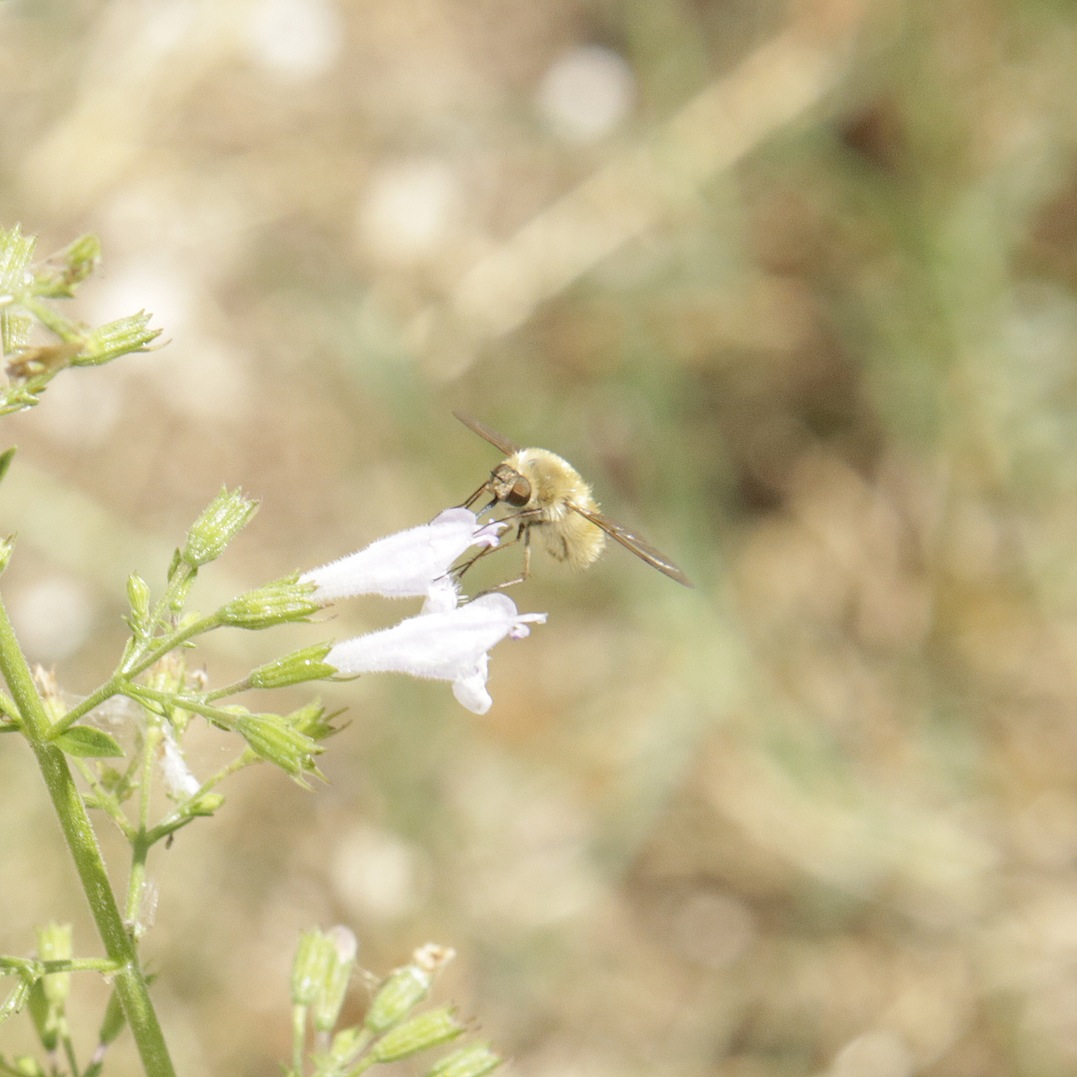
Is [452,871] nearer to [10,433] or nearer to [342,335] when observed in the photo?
[342,335]

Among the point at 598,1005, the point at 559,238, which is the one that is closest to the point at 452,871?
the point at 598,1005

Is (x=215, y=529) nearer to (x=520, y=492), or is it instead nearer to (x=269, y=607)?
(x=269, y=607)

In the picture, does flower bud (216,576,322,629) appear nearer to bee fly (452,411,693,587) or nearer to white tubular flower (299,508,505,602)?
white tubular flower (299,508,505,602)

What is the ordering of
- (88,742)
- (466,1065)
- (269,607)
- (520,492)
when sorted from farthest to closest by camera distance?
(520,492) → (466,1065) → (269,607) → (88,742)

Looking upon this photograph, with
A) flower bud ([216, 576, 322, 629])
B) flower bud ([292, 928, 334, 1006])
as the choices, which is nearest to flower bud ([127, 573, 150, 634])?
flower bud ([216, 576, 322, 629])

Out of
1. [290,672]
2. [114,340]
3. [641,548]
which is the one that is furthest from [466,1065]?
[114,340]
